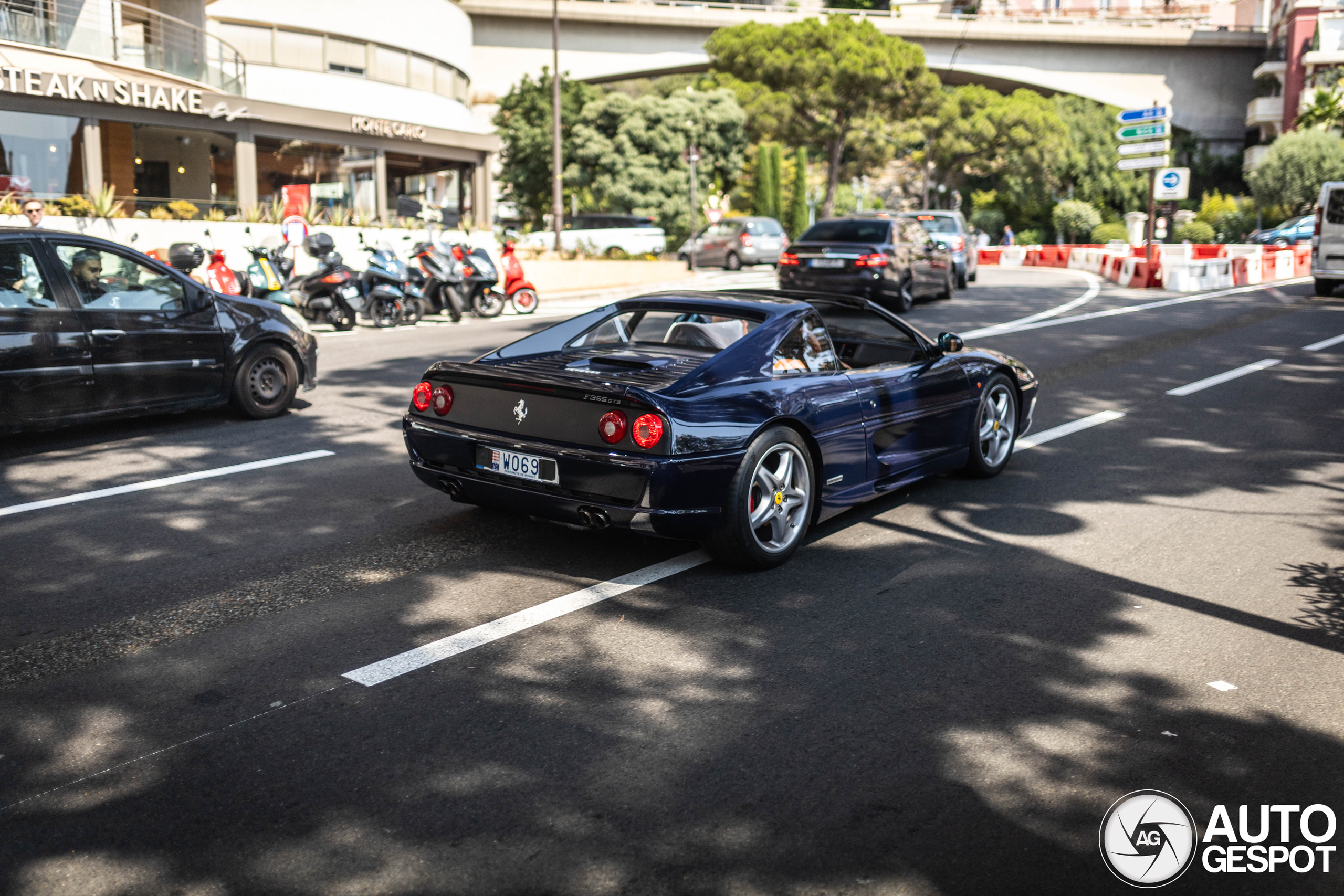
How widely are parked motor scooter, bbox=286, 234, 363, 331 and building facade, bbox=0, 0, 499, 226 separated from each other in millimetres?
5433

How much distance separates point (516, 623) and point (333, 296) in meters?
13.1

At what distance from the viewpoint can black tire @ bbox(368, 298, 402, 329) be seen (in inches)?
674

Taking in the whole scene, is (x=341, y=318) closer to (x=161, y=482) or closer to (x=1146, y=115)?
(x=161, y=482)

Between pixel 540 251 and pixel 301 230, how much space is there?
31.4ft

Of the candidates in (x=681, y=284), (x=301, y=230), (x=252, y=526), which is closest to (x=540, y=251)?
(x=681, y=284)

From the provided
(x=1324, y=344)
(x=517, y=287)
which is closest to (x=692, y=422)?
(x=1324, y=344)

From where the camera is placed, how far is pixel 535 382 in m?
5.31

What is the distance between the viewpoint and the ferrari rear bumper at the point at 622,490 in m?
4.96

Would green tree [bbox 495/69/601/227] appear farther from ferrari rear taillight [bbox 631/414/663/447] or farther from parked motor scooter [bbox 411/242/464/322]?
ferrari rear taillight [bbox 631/414/663/447]

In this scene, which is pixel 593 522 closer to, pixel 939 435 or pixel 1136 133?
pixel 939 435

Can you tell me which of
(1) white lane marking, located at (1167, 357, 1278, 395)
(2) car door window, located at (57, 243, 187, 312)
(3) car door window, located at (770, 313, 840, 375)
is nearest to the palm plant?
(1) white lane marking, located at (1167, 357, 1278, 395)

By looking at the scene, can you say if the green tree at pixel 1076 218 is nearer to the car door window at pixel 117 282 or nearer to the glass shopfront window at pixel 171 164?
the glass shopfront window at pixel 171 164

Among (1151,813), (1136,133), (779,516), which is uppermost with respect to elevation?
(1136,133)

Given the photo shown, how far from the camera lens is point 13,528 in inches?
235
